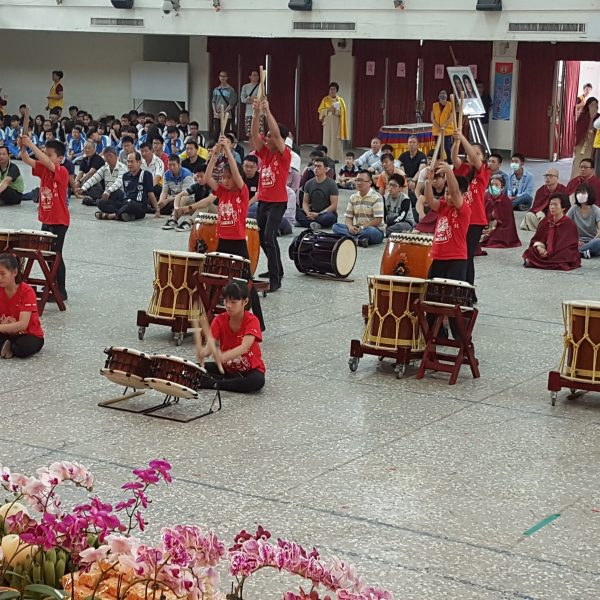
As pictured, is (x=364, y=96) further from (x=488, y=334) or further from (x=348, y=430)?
(x=348, y=430)

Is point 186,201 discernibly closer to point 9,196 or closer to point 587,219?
point 9,196

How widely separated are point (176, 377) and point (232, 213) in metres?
3.19

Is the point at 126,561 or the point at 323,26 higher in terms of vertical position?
the point at 323,26

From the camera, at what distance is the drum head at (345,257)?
13048mm

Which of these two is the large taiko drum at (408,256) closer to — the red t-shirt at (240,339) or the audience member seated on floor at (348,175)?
the red t-shirt at (240,339)

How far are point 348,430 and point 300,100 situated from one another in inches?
902

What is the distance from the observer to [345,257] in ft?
43.2

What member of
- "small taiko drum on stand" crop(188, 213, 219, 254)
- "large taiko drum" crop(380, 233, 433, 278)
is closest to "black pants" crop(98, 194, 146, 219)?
"small taiko drum on stand" crop(188, 213, 219, 254)

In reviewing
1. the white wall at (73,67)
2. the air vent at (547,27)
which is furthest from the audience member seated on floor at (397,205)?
the white wall at (73,67)

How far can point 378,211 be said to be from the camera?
15.2 metres

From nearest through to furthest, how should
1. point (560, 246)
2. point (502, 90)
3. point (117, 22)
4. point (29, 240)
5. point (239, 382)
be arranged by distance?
point (239, 382)
point (29, 240)
point (560, 246)
point (502, 90)
point (117, 22)

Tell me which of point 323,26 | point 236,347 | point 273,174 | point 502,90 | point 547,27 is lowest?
point 236,347

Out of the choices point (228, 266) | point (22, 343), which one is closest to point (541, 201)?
point (228, 266)

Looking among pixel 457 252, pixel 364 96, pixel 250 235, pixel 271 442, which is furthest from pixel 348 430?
pixel 364 96
